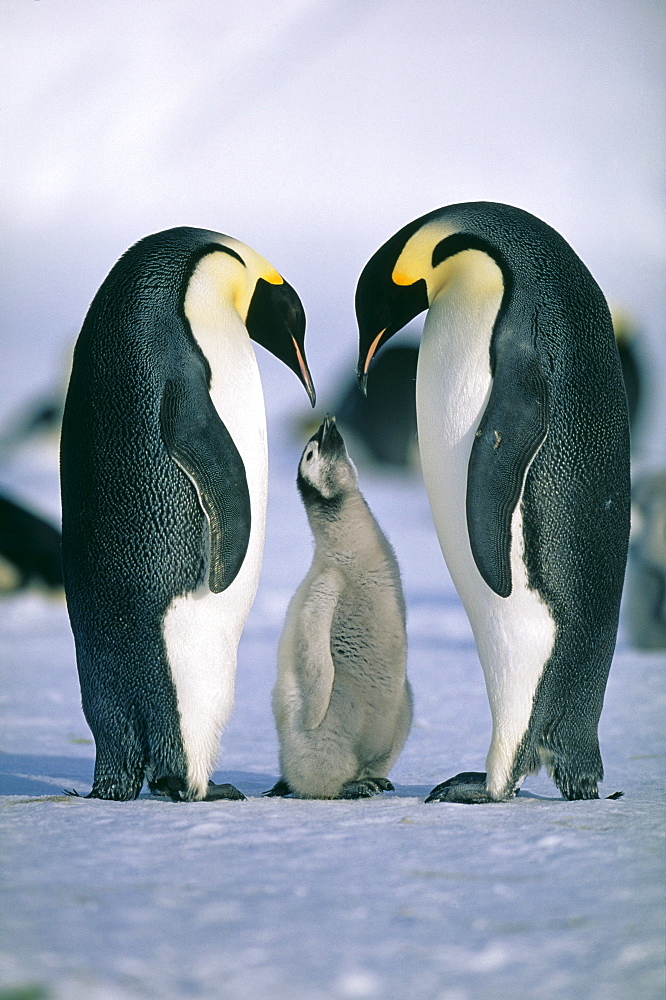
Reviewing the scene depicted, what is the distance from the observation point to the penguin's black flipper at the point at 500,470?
166 cm

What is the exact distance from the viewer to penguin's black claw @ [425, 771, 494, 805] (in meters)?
1.68

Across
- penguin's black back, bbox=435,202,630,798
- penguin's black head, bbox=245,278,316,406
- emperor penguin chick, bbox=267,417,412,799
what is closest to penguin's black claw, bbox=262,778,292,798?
emperor penguin chick, bbox=267,417,412,799

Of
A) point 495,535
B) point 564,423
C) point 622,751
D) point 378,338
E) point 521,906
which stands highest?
point 378,338

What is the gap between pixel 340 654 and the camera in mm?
1829

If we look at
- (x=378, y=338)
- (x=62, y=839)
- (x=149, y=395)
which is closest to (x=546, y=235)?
(x=378, y=338)

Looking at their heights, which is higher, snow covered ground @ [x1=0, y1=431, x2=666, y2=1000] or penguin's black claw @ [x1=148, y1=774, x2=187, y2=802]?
penguin's black claw @ [x1=148, y1=774, x2=187, y2=802]

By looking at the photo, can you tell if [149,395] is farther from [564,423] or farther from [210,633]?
[564,423]

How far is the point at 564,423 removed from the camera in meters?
1.72

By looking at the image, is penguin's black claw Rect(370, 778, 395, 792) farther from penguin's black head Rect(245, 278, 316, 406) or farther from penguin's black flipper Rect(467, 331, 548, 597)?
penguin's black head Rect(245, 278, 316, 406)

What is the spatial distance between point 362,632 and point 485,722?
0.77m

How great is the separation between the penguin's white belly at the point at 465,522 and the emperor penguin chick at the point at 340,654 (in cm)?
14

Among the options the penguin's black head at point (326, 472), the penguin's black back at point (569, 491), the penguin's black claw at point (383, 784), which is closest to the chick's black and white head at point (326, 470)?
the penguin's black head at point (326, 472)

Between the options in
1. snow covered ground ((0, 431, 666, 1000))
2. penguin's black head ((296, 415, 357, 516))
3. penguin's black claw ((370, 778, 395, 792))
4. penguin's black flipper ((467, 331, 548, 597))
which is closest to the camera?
snow covered ground ((0, 431, 666, 1000))

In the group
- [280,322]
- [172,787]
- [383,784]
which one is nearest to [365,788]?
[383,784]
